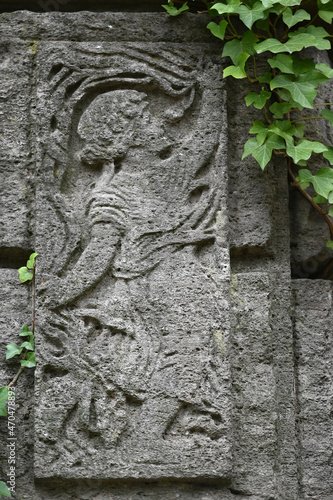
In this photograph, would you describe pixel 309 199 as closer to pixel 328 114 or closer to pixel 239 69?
pixel 328 114

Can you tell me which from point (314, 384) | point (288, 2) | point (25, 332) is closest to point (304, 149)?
point (288, 2)

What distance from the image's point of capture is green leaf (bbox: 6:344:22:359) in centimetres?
224

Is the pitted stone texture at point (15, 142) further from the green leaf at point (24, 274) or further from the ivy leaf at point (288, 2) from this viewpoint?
the ivy leaf at point (288, 2)

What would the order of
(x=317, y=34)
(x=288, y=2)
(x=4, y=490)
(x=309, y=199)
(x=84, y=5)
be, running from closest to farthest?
1. (x=4, y=490)
2. (x=288, y=2)
3. (x=317, y=34)
4. (x=309, y=199)
5. (x=84, y=5)

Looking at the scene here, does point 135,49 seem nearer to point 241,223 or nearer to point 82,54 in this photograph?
point 82,54

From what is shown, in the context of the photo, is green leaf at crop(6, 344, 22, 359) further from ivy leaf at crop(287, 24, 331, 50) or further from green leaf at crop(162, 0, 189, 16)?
ivy leaf at crop(287, 24, 331, 50)

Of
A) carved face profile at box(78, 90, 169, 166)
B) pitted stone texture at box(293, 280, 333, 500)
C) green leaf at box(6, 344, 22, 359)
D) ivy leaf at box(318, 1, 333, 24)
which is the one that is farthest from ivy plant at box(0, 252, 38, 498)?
ivy leaf at box(318, 1, 333, 24)

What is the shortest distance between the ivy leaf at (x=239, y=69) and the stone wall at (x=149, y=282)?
0.13m

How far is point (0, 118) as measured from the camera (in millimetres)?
2404

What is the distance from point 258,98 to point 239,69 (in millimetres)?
120

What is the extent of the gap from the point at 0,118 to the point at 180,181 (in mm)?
695

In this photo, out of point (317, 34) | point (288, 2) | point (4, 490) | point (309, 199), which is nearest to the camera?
point (4, 490)

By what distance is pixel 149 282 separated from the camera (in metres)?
2.26

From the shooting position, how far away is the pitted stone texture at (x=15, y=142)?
2.35 meters
